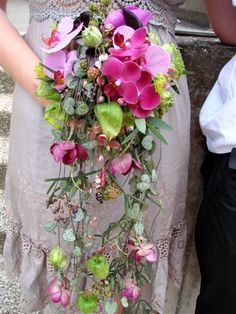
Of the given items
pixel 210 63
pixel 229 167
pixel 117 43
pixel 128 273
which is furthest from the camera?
pixel 210 63

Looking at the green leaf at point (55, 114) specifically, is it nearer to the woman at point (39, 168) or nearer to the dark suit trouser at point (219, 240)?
the woman at point (39, 168)

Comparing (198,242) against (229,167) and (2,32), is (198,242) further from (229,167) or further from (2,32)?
(2,32)

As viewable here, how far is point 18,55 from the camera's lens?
1.17 metres

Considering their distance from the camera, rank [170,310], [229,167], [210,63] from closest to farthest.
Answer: [229,167]
[210,63]
[170,310]

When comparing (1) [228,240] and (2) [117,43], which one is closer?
(2) [117,43]

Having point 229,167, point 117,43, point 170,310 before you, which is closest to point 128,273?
point 229,167

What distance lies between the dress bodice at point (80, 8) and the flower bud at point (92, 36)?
27cm

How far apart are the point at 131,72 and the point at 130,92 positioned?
34mm

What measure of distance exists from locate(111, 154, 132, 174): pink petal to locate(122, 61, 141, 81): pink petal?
15 centimetres

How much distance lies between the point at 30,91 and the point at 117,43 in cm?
34

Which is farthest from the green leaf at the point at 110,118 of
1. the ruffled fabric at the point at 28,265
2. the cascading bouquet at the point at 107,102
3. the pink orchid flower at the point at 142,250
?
the ruffled fabric at the point at 28,265

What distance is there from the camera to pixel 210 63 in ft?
5.18

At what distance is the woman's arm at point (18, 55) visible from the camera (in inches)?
46.0

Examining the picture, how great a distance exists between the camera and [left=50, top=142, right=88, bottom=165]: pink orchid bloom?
0.98m
